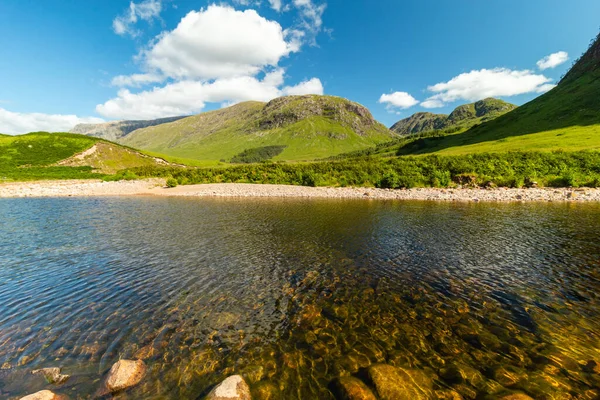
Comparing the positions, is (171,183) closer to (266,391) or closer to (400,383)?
(266,391)

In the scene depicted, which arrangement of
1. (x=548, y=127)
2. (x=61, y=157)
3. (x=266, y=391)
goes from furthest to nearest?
(x=548, y=127)
(x=61, y=157)
(x=266, y=391)

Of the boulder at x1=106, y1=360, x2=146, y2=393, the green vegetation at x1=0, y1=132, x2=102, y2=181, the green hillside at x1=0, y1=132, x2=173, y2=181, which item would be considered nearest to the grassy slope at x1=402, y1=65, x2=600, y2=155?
the boulder at x1=106, y1=360, x2=146, y2=393

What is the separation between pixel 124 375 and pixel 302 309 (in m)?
6.25

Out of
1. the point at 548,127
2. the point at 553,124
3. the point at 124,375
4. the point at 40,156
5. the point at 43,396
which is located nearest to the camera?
the point at 43,396

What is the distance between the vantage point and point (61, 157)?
96500 mm

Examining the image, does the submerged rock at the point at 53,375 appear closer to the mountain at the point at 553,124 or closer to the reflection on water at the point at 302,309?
the reflection on water at the point at 302,309

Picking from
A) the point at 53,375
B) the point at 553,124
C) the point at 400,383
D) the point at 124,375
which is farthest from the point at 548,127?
the point at 53,375

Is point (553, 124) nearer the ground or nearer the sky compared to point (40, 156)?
nearer the sky

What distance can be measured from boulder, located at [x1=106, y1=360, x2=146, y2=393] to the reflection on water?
0.31m

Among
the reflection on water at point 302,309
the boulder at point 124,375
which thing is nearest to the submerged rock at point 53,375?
the reflection on water at point 302,309

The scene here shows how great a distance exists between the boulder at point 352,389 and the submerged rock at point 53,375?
7.55 metres

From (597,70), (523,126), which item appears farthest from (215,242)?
(597,70)

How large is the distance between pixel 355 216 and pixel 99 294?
78.2 ft

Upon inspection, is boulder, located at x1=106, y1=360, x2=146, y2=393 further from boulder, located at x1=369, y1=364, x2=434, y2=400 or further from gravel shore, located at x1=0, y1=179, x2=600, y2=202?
gravel shore, located at x1=0, y1=179, x2=600, y2=202
